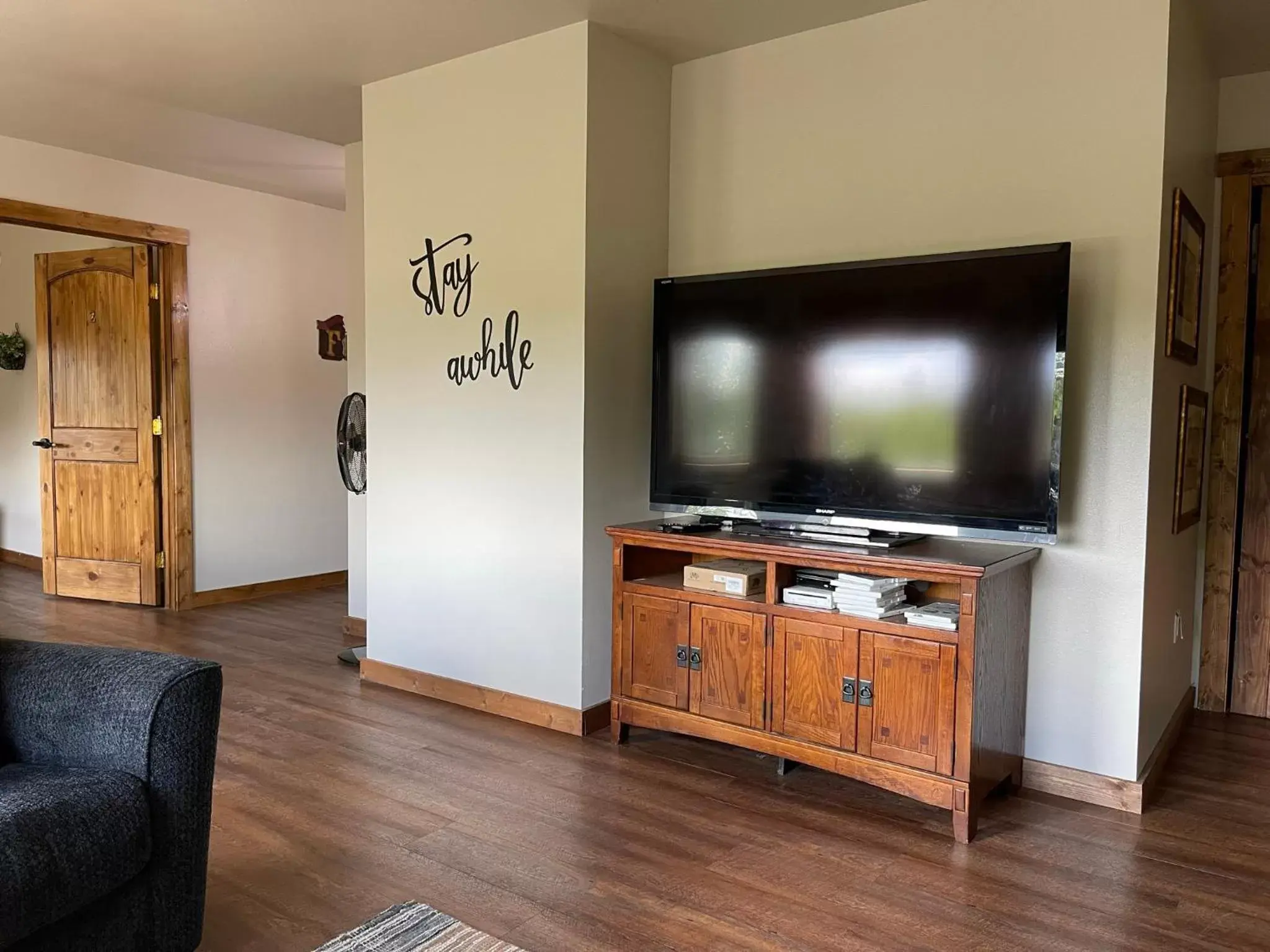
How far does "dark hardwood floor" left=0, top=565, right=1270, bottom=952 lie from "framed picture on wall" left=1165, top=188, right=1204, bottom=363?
144 centimetres

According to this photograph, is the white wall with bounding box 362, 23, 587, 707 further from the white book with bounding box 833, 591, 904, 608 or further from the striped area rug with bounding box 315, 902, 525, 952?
the striped area rug with bounding box 315, 902, 525, 952

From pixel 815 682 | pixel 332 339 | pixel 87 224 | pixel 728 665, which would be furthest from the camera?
pixel 332 339

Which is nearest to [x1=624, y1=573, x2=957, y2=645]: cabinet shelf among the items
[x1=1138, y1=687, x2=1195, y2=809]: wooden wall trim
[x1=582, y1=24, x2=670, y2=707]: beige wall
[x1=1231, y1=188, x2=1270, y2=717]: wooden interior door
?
[x1=582, y1=24, x2=670, y2=707]: beige wall

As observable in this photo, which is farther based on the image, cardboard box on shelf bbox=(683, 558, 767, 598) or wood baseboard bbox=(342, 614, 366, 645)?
wood baseboard bbox=(342, 614, 366, 645)

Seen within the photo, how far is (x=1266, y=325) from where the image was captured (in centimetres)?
392

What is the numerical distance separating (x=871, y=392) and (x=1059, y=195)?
0.84 m

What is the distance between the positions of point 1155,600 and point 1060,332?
103 centimetres

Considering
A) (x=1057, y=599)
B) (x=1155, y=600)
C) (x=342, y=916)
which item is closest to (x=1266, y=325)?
(x=1155, y=600)

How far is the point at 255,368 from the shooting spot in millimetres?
6156

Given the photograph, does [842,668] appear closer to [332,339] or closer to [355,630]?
[355,630]

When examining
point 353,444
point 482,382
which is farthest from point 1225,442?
point 353,444

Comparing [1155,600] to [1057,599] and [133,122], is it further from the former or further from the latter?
[133,122]

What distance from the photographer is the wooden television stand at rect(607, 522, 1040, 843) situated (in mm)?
2691

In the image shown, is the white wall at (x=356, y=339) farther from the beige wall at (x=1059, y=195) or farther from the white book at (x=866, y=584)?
the white book at (x=866, y=584)
